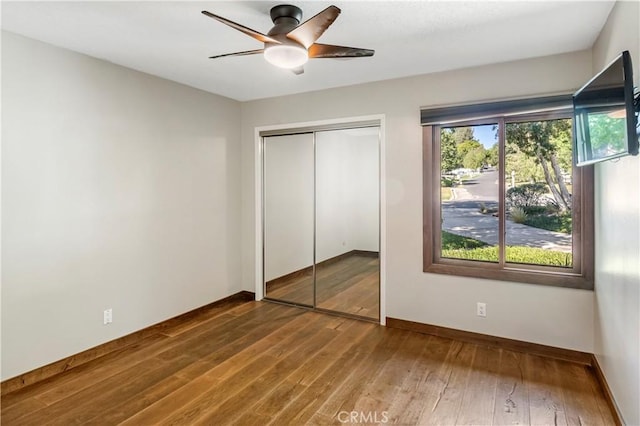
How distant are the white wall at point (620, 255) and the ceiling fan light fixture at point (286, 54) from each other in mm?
1707

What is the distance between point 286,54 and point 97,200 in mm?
2114

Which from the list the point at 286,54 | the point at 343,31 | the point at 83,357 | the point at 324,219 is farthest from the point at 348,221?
the point at 83,357

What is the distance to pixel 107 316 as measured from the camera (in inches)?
124

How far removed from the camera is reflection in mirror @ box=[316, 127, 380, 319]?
3883 mm

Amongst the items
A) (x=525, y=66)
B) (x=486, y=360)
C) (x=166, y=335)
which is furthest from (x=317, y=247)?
(x=525, y=66)

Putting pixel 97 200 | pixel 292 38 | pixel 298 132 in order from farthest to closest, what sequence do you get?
1. pixel 298 132
2. pixel 97 200
3. pixel 292 38

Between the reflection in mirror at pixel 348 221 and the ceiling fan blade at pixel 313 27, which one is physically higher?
the ceiling fan blade at pixel 313 27

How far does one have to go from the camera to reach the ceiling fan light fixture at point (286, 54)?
6.76 feet

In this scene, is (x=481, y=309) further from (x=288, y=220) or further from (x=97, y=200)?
(x=97, y=200)

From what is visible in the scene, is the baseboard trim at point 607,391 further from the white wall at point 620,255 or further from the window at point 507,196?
the window at point 507,196

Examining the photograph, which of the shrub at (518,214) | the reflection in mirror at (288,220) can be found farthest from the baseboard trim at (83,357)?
the shrub at (518,214)

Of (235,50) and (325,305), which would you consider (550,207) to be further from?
(235,50)

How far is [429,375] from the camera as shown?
273 cm

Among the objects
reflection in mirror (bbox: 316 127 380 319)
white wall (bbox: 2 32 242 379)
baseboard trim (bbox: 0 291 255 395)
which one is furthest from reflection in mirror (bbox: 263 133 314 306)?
baseboard trim (bbox: 0 291 255 395)
